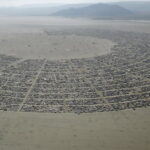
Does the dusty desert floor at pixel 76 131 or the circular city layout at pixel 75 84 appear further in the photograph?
the circular city layout at pixel 75 84

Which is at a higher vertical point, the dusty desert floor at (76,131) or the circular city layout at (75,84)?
the circular city layout at (75,84)

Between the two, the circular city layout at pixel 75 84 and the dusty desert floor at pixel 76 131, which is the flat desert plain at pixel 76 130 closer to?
the dusty desert floor at pixel 76 131

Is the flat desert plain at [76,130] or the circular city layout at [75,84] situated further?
the circular city layout at [75,84]

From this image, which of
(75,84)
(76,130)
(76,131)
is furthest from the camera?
(75,84)

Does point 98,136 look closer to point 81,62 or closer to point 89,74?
point 89,74

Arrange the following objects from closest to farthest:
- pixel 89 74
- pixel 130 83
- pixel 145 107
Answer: pixel 145 107 → pixel 130 83 → pixel 89 74

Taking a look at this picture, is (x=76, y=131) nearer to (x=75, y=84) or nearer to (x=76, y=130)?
(x=76, y=130)

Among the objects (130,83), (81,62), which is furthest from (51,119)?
(81,62)

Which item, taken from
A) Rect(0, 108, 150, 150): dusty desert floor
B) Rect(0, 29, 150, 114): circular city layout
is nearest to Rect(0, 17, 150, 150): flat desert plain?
Rect(0, 108, 150, 150): dusty desert floor

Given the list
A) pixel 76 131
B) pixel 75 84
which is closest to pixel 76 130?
pixel 76 131

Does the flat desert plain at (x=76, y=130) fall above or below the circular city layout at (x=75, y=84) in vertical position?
below

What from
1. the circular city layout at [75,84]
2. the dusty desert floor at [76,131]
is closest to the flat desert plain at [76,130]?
the dusty desert floor at [76,131]
